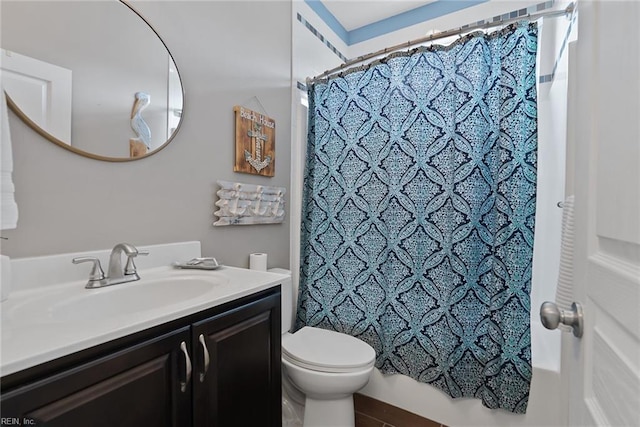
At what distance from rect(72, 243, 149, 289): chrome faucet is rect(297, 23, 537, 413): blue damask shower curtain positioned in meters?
1.10

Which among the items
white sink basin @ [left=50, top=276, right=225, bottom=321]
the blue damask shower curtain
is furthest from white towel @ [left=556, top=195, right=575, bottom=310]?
white sink basin @ [left=50, top=276, right=225, bottom=321]

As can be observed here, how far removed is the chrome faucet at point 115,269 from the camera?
0.99 meters

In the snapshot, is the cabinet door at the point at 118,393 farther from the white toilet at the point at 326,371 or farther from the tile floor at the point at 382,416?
the tile floor at the point at 382,416

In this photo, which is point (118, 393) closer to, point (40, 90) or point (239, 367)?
point (239, 367)

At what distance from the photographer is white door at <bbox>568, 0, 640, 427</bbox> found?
15.0 inches

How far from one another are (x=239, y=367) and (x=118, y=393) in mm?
364

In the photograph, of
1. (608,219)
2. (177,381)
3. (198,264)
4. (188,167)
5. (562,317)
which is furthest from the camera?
(188,167)

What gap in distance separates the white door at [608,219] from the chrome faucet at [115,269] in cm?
120

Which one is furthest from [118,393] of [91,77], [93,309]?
[91,77]

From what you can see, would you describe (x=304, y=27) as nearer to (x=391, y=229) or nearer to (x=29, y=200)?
(x=391, y=229)

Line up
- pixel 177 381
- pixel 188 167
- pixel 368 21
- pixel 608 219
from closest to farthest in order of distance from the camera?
pixel 608 219, pixel 177 381, pixel 188 167, pixel 368 21

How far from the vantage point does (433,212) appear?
1597 mm

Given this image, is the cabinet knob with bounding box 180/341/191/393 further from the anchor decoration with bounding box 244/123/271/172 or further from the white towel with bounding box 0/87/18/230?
the anchor decoration with bounding box 244/123/271/172

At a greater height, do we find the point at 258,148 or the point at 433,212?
the point at 258,148
